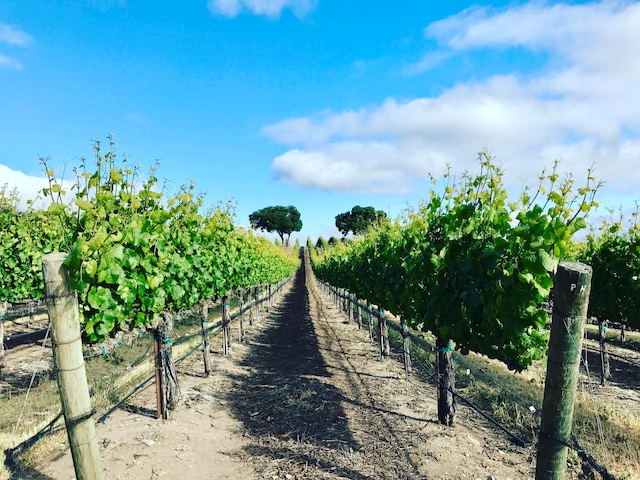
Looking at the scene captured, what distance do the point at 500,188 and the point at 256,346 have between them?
11.1m

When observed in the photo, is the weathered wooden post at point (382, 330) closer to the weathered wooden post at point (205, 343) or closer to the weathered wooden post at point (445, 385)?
the weathered wooden post at point (205, 343)

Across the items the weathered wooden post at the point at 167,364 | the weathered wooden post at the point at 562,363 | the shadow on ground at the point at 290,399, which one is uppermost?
the weathered wooden post at the point at 562,363

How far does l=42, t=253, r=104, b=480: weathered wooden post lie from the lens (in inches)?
125

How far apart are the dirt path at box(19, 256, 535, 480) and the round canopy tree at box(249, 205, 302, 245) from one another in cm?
12469

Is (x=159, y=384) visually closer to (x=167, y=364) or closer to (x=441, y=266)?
(x=167, y=364)

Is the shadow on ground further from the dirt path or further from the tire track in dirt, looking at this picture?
the tire track in dirt

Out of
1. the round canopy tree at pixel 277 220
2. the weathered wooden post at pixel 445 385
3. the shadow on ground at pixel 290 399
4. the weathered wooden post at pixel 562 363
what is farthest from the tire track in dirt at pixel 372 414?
the round canopy tree at pixel 277 220

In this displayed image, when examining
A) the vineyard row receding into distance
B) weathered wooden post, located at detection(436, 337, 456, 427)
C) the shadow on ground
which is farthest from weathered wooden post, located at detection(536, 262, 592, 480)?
weathered wooden post, located at detection(436, 337, 456, 427)

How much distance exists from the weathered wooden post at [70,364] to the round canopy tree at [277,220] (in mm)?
130297

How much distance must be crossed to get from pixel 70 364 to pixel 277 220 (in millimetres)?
133079

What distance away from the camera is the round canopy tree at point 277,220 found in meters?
136

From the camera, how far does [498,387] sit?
8953mm

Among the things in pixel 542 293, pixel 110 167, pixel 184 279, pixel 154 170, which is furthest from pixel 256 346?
pixel 542 293

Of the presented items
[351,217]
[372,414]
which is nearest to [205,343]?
[372,414]
